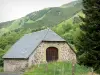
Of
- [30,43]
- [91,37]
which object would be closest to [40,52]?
[30,43]

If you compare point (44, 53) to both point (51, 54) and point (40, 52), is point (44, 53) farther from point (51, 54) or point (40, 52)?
point (51, 54)

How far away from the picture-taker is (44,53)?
5400 cm

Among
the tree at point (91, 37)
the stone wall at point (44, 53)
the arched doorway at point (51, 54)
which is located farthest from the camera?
the arched doorway at point (51, 54)

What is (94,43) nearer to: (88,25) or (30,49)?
(88,25)

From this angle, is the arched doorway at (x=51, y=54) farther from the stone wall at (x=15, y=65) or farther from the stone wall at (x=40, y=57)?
the stone wall at (x=15, y=65)

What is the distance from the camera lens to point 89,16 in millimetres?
32312

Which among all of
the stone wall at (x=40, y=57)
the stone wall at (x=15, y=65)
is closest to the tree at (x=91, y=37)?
the stone wall at (x=40, y=57)

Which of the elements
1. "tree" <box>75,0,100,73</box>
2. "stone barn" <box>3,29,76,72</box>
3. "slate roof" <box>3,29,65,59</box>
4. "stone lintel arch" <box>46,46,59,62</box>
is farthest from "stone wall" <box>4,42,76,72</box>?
"tree" <box>75,0,100,73</box>

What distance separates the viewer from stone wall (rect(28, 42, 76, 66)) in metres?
53.0

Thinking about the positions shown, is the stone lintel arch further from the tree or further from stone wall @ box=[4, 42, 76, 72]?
the tree

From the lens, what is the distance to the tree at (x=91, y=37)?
3142cm

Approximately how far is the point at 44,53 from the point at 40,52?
29.7 inches

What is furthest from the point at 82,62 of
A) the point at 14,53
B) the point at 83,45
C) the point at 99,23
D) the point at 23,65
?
the point at 14,53

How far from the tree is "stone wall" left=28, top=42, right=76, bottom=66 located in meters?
20.7
